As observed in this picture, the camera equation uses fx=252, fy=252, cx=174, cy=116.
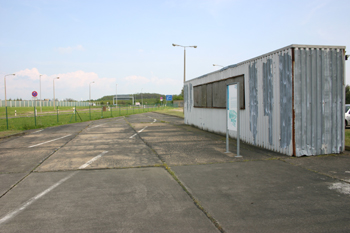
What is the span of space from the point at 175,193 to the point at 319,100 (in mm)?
5854

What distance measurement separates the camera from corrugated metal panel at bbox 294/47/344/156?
7.70 meters

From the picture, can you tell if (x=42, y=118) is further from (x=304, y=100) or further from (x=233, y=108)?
(x=304, y=100)

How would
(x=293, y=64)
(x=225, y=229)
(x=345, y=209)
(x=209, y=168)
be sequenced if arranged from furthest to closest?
(x=293, y=64)
(x=209, y=168)
(x=345, y=209)
(x=225, y=229)

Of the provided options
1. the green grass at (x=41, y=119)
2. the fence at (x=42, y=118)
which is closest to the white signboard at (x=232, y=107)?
the green grass at (x=41, y=119)

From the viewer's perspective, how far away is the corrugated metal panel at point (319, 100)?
7.70 metres

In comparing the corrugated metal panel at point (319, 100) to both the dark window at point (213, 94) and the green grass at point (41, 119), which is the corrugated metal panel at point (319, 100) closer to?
the dark window at point (213, 94)

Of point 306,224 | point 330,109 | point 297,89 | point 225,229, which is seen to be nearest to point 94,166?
point 225,229

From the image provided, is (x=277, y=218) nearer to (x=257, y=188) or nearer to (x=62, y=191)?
(x=257, y=188)

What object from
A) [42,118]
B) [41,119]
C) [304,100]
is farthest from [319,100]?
[42,118]

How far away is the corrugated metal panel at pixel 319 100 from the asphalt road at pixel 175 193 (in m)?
0.60

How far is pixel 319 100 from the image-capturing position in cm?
790

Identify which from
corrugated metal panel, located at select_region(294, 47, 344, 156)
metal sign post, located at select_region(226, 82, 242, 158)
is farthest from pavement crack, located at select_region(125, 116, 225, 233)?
corrugated metal panel, located at select_region(294, 47, 344, 156)

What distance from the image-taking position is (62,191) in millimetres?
4887

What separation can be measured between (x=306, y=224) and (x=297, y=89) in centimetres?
522
